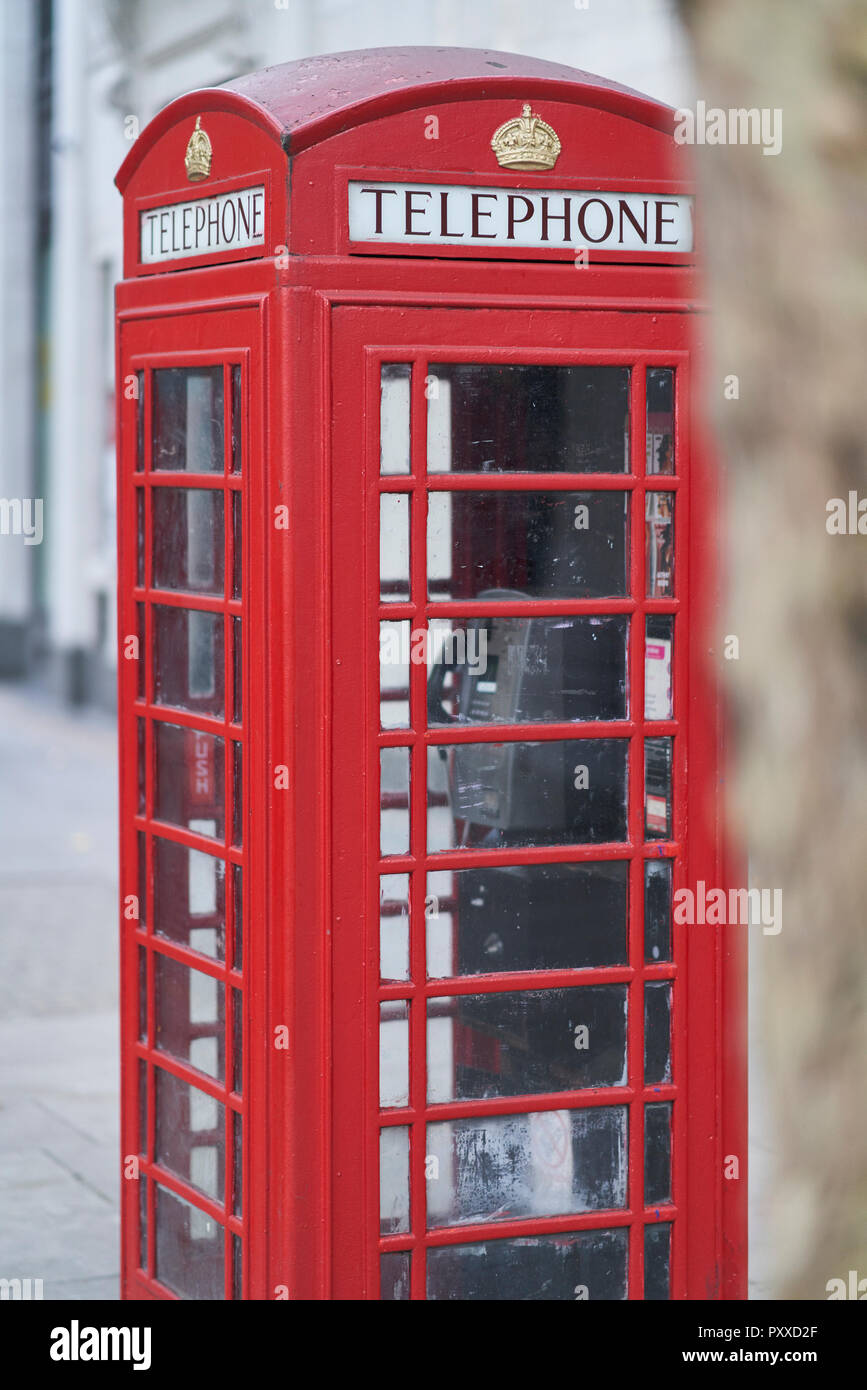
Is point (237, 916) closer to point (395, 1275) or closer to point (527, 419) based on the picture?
point (395, 1275)

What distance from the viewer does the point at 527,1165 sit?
367cm

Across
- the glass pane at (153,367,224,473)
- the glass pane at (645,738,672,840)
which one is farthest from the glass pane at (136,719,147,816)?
the glass pane at (645,738,672,840)

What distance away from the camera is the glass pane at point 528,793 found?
354 centimetres

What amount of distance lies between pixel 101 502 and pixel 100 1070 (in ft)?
34.7

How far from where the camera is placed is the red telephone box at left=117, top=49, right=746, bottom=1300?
11.1ft

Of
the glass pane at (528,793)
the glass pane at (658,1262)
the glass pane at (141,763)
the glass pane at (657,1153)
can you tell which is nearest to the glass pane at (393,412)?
the glass pane at (528,793)

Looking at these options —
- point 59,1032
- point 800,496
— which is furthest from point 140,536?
point 59,1032

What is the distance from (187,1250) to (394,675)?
4.30 feet

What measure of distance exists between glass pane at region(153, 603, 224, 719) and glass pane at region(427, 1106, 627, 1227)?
920 millimetres

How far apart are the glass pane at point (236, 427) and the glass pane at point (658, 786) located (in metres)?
0.93

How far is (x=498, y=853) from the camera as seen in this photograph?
3.52 meters

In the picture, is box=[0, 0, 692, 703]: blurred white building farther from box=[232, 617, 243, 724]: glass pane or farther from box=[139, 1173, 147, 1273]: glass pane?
box=[139, 1173, 147, 1273]: glass pane
